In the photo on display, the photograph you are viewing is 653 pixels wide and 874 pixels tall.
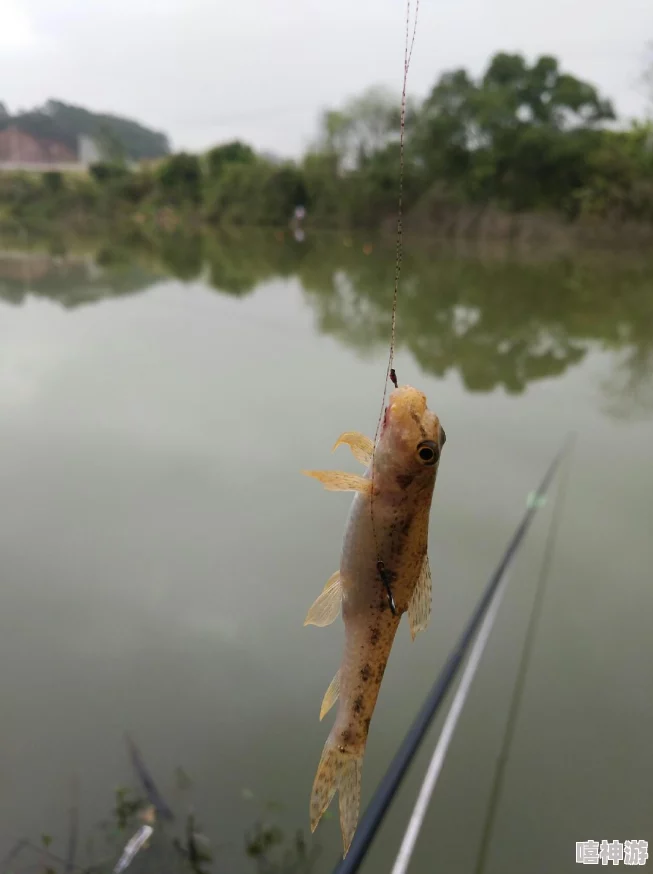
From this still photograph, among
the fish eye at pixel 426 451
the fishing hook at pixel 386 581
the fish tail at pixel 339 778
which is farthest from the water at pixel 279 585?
the fish eye at pixel 426 451

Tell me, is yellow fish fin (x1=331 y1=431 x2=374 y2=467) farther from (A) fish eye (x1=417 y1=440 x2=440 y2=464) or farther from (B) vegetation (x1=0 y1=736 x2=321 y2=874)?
(B) vegetation (x1=0 y1=736 x2=321 y2=874)

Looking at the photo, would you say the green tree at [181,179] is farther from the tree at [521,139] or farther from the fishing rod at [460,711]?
the fishing rod at [460,711]

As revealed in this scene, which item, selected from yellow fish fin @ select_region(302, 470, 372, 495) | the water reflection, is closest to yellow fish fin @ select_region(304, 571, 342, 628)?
yellow fish fin @ select_region(302, 470, 372, 495)

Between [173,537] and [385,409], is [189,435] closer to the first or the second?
[173,537]

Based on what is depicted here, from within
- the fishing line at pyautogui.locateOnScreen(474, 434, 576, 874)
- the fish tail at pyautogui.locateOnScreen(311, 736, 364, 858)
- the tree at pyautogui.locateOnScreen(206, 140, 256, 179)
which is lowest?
the fishing line at pyautogui.locateOnScreen(474, 434, 576, 874)

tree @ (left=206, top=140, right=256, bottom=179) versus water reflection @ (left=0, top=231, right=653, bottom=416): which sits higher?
tree @ (left=206, top=140, right=256, bottom=179)

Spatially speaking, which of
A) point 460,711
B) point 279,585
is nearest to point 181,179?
point 279,585

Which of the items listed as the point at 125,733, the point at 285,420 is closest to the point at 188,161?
the point at 285,420
